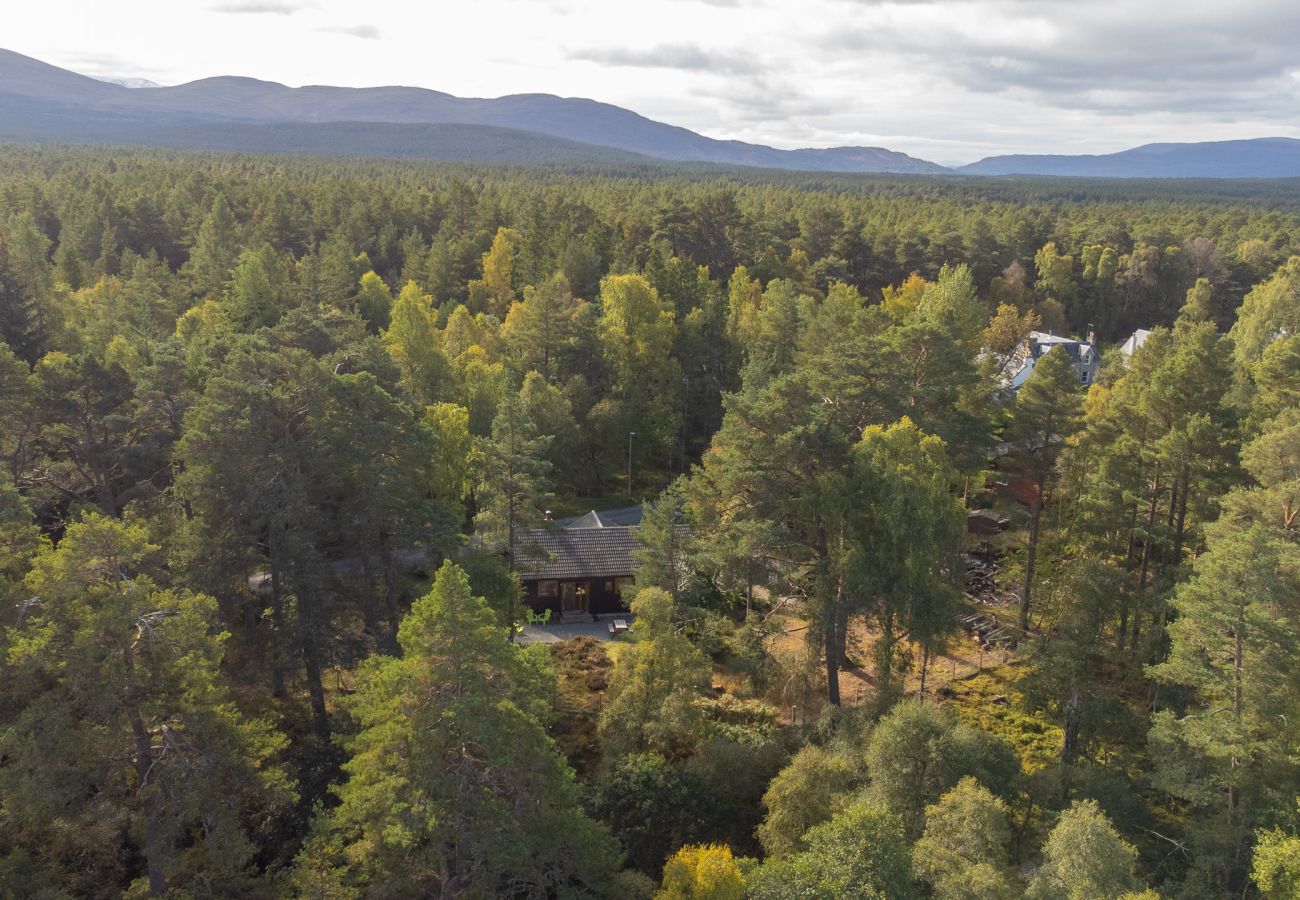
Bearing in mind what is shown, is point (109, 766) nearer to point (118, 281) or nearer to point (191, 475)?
point (191, 475)

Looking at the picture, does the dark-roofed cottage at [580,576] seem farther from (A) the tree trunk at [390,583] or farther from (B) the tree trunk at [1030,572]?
(B) the tree trunk at [1030,572]

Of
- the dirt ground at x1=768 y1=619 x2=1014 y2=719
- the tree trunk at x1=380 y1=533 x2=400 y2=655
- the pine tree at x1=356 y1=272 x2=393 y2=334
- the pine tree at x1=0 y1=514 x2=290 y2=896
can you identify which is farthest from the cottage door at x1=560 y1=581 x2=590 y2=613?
the pine tree at x1=356 y1=272 x2=393 y2=334

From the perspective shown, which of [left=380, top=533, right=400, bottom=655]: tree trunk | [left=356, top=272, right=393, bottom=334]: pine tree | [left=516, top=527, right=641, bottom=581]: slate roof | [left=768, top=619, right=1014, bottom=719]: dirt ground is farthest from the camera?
[left=356, top=272, right=393, bottom=334]: pine tree

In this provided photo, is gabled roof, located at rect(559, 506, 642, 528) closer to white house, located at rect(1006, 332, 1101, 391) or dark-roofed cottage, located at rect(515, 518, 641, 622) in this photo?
dark-roofed cottage, located at rect(515, 518, 641, 622)

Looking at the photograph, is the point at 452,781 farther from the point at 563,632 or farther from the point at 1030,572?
→ the point at 1030,572

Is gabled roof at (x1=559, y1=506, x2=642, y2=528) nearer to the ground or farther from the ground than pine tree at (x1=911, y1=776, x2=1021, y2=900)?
nearer to the ground

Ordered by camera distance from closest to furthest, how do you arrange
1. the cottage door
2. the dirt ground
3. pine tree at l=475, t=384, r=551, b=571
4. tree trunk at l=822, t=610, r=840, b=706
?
tree trunk at l=822, t=610, r=840, b=706, the dirt ground, pine tree at l=475, t=384, r=551, b=571, the cottage door

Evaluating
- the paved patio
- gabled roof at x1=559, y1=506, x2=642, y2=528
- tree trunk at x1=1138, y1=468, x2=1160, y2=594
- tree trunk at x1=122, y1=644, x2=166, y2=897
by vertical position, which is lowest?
the paved patio

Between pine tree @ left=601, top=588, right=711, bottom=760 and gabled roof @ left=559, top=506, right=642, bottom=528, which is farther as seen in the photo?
gabled roof @ left=559, top=506, right=642, bottom=528
